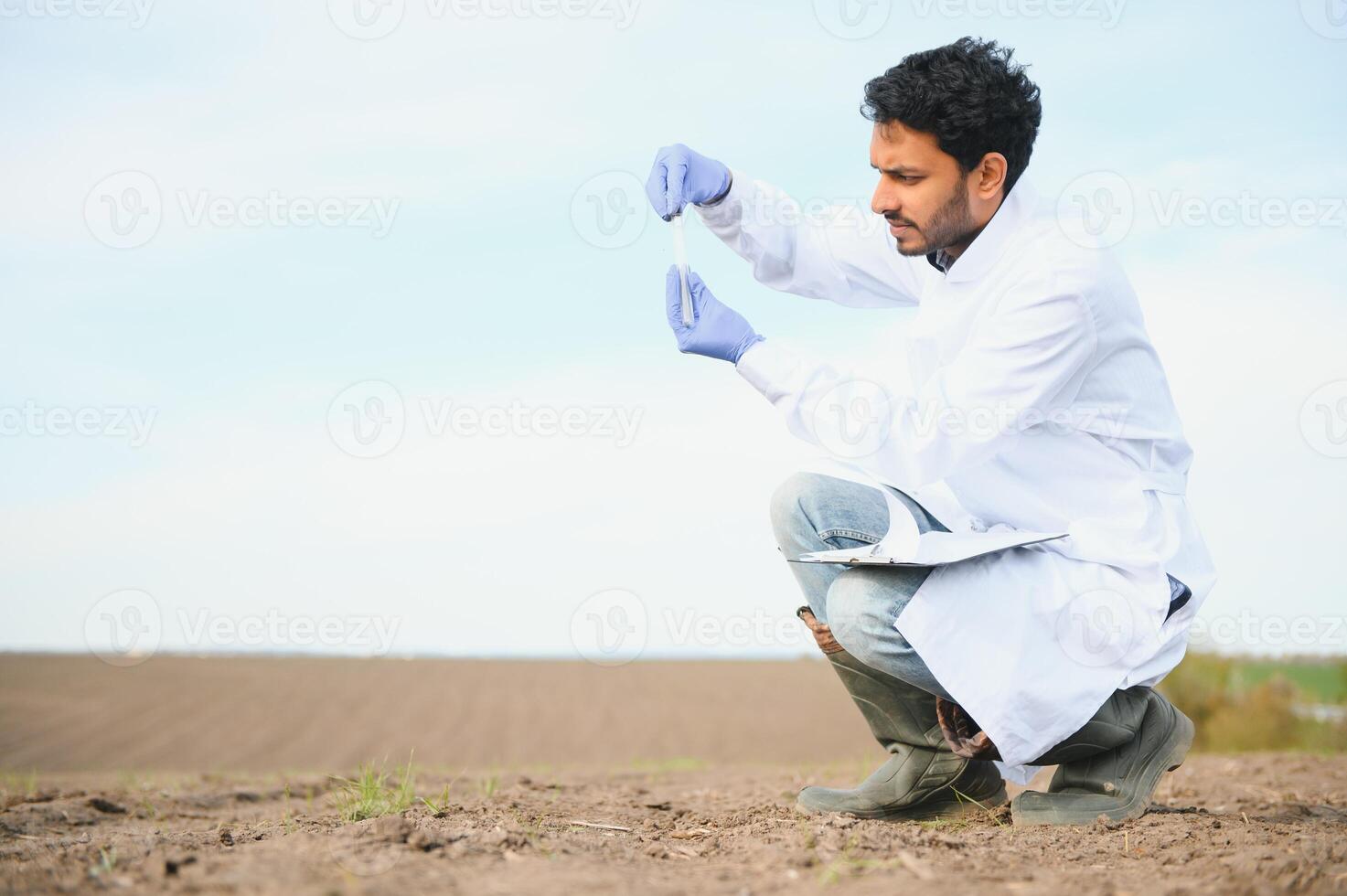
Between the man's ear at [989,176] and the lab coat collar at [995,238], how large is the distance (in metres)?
0.05

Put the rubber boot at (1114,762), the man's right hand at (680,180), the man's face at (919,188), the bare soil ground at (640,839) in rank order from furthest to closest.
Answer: the man's right hand at (680,180), the man's face at (919,188), the rubber boot at (1114,762), the bare soil ground at (640,839)

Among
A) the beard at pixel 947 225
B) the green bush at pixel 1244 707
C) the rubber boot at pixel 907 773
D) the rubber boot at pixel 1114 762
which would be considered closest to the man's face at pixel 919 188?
the beard at pixel 947 225

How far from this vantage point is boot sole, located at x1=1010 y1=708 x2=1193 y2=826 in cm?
263

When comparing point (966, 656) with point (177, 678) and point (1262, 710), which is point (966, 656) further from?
point (177, 678)

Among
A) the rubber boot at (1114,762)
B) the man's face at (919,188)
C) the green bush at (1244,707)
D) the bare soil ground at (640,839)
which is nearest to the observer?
the bare soil ground at (640,839)

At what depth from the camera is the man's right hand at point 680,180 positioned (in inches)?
121

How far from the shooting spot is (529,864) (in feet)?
6.20

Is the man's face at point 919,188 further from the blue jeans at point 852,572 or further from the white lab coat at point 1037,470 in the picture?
the blue jeans at point 852,572

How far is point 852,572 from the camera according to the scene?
262 cm

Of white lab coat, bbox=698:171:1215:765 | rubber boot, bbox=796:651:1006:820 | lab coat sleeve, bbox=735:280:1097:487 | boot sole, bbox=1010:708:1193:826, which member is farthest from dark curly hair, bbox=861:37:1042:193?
boot sole, bbox=1010:708:1193:826

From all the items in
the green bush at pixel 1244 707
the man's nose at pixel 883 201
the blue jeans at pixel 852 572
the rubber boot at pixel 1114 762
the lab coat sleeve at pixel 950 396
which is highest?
the man's nose at pixel 883 201

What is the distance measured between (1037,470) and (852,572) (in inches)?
21.2

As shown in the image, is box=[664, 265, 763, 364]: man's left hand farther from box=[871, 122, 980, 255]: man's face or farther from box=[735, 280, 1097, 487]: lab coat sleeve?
box=[871, 122, 980, 255]: man's face

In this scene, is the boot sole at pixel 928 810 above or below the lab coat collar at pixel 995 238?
below
